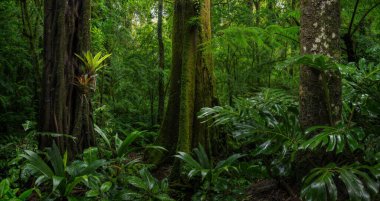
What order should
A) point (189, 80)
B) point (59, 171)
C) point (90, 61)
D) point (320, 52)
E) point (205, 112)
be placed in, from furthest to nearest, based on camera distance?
1. point (189, 80)
2. point (90, 61)
3. point (59, 171)
4. point (205, 112)
5. point (320, 52)

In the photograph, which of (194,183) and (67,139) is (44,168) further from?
(194,183)

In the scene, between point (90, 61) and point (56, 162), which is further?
point (90, 61)

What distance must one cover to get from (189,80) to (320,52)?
2.51 m

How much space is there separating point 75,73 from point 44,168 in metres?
1.70

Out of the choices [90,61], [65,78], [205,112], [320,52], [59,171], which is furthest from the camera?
[90,61]

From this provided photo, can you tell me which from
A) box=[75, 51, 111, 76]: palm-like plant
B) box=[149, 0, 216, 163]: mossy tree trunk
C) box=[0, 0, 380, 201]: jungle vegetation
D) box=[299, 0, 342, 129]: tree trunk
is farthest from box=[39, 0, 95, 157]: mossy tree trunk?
box=[299, 0, 342, 129]: tree trunk

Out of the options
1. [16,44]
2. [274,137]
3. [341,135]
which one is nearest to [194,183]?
[274,137]

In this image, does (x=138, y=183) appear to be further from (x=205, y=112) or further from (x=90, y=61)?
(x=90, y=61)

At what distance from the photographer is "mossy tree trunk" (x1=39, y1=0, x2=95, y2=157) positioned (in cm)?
460

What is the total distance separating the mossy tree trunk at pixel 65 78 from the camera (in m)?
4.60

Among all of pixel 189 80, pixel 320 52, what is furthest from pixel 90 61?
pixel 320 52

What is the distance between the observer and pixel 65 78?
15.7ft

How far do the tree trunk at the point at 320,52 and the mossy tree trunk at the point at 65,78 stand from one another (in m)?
3.15

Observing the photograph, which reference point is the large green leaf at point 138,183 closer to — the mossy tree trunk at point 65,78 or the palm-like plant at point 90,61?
the mossy tree trunk at point 65,78
